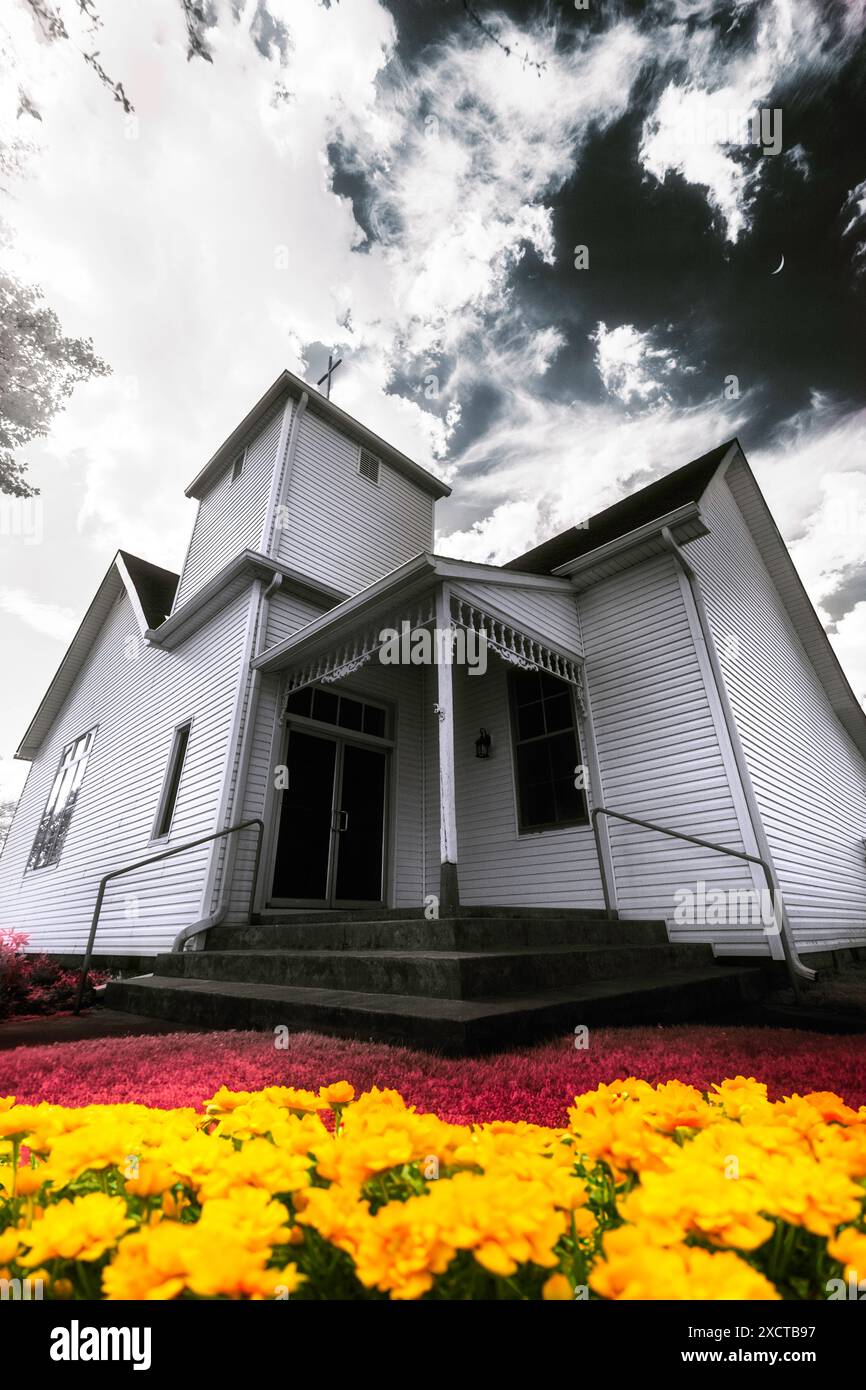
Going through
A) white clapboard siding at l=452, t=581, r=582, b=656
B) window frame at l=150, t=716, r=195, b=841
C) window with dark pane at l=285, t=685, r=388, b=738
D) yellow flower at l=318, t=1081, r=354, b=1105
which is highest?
white clapboard siding at l=452, t=581, r=582, b=656

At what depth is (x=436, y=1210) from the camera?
1.69 ft

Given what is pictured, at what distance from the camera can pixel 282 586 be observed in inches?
300

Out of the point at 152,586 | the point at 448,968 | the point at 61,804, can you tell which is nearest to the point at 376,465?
the point at 152,586

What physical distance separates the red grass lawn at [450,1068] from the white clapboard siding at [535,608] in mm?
4011

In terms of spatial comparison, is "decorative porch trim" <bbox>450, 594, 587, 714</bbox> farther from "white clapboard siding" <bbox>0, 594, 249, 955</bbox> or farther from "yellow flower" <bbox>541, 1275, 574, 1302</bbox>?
"yellow flower" <bbox>541, 1275, 574, 1302</bbox>

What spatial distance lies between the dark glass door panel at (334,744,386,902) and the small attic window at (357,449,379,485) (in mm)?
5548

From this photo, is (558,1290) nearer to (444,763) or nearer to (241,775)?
(444,763)

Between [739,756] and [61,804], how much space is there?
39.5 feet

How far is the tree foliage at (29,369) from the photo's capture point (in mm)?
11398

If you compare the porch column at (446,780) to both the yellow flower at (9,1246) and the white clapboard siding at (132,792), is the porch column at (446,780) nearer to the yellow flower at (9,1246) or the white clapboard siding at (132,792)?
the white clapboard siding at (132,792)

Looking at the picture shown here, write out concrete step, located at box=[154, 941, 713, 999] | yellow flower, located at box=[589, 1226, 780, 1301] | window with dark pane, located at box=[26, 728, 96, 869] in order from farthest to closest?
window with dark pane, located at box=[26, 728, 96, 869]
concrete step, located at box=[154, 941, 713, 999]
yellow flower, located at box=[589, 1226, 780, 1301]

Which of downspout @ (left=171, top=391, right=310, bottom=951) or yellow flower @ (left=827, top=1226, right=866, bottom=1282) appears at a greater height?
downspout @ (left=171, top=391, right=310, bottom=951)

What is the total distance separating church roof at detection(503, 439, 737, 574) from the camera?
7766 millimetres

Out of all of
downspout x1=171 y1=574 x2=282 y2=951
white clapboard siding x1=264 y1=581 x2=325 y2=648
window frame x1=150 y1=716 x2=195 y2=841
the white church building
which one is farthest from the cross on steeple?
window frame x1=150 y1=716 x2=195 y2=841
